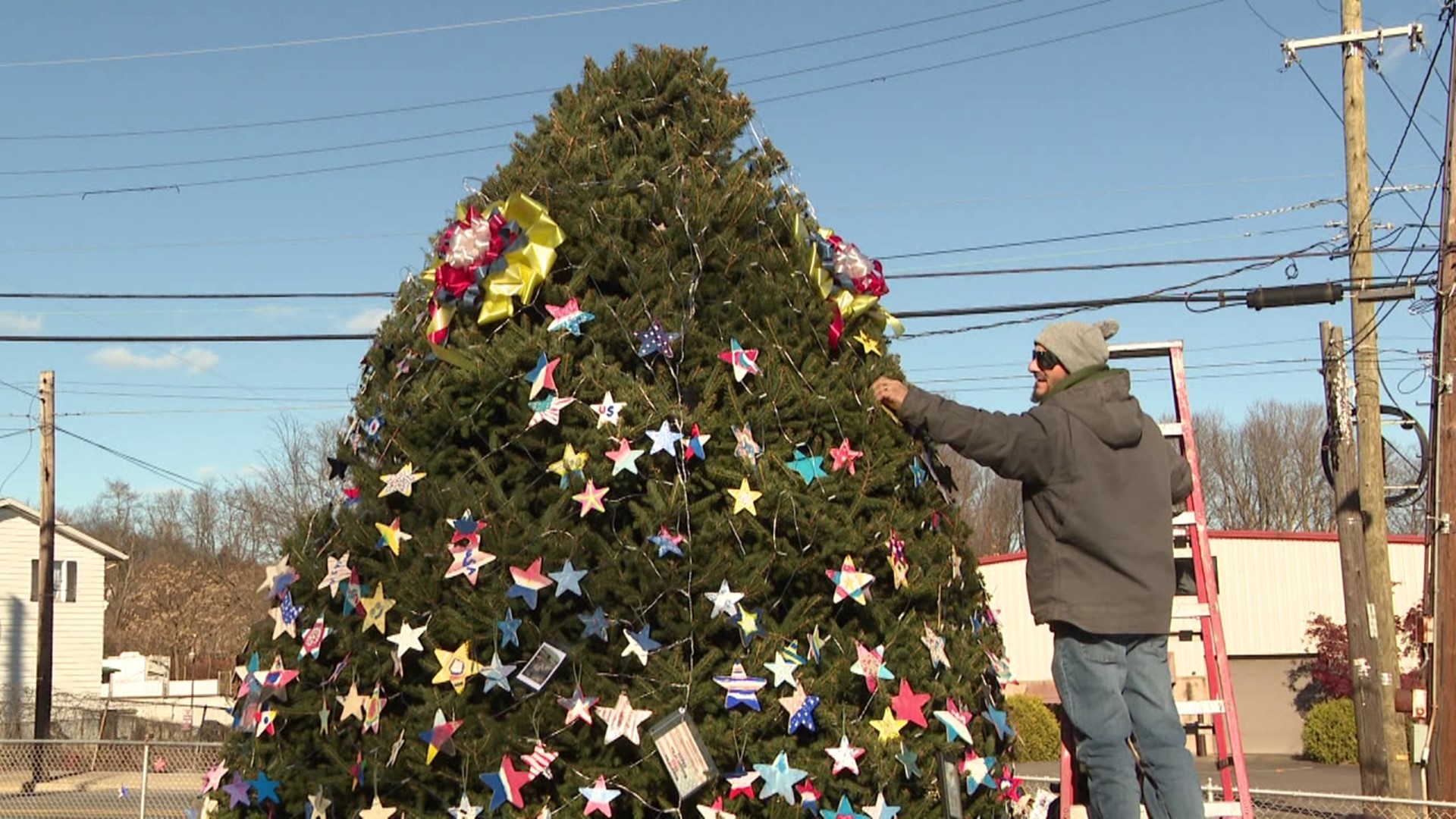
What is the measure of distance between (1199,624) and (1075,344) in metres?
1.52

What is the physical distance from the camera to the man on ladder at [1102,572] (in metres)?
4.03

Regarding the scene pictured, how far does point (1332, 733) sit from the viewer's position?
28328mm

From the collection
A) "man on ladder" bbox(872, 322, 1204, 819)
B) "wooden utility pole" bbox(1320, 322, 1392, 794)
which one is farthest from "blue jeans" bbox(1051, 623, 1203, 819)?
"wooden utility pole" bbox(1320, 322, 1392, 794)

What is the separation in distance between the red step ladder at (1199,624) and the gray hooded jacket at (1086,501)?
0.50 metres

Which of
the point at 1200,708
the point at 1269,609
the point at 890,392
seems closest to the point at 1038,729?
the point at 1269,609

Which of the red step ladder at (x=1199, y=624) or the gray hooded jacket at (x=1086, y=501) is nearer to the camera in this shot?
the gray hooded jacket at (x=1086, y=501)

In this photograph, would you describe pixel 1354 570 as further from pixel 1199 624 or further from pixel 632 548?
pixel 632 548

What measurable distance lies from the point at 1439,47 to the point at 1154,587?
11403 mm

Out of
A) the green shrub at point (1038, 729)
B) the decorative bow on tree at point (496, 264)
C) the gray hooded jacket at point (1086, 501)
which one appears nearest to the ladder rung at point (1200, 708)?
the gray hooded jacket at point (1086, 501)

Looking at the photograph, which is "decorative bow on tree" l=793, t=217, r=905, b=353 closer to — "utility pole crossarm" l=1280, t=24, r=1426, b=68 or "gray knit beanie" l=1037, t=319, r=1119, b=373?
"gray knit beanie" l=1037, t=319, r=1119, b=373

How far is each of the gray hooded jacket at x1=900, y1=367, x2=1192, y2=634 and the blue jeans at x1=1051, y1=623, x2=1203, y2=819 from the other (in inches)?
3.6

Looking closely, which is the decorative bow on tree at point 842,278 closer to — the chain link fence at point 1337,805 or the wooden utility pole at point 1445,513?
the chain link fence at point 1337,805

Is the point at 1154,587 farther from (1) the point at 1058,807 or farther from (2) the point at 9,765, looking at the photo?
(2) the point at 9,765

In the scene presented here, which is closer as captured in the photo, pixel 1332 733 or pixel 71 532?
pixel 1332 733
